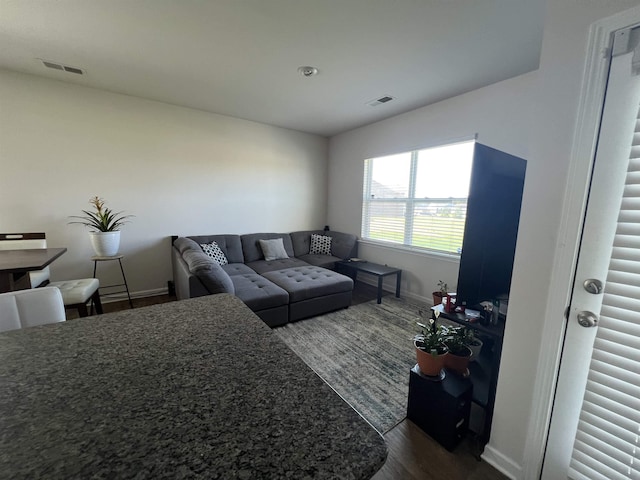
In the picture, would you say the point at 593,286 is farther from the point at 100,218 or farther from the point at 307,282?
the point at 100,218

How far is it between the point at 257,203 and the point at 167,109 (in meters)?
1.68

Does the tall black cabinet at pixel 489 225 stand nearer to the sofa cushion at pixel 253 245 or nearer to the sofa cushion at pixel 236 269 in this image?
the sofa cushion at pixel 236 269

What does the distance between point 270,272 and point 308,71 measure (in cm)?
224

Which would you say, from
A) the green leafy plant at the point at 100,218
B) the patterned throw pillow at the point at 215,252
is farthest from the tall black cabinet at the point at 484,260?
the green leafy plant at the point at 100,218

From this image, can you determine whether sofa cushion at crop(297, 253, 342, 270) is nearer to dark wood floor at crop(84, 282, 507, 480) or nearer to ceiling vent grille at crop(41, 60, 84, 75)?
dark wood floor at crop(84, 282, 507, 480)

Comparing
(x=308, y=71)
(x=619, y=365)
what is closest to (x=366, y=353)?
(x=619, y=365)

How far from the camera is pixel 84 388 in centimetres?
60

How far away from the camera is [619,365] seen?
999mm

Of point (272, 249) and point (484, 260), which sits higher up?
point (484, 260)

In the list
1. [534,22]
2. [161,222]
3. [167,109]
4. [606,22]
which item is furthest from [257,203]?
[606,22]

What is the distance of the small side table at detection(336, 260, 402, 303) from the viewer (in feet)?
11.2

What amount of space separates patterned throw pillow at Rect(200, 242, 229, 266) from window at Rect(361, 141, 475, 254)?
2.20 m

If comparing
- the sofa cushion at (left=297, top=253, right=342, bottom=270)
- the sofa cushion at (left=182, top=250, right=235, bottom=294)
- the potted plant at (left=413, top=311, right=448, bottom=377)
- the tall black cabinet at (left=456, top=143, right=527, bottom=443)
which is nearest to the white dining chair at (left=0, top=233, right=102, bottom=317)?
the sofa cushion at (left=182, top=250, right=235, bottom=294)

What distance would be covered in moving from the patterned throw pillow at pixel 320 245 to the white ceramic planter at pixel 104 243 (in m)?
2.69
